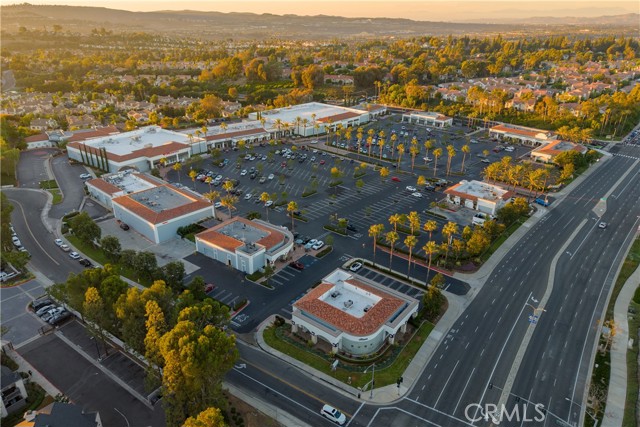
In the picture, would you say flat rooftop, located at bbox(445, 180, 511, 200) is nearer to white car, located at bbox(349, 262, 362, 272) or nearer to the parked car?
the parked car

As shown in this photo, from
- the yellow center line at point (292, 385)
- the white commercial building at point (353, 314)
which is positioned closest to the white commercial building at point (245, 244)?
the white commercial building at point (353, 314)

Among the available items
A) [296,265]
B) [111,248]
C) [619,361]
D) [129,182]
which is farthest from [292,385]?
[129,182]

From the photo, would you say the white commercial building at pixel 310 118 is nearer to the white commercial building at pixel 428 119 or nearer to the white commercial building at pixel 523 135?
the white commercial building at pixel 428 119

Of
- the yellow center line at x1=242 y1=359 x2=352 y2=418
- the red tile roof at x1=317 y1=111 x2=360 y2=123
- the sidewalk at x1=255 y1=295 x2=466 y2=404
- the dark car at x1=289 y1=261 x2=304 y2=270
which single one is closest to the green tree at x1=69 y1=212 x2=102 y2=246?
the dark car at x1=289 y1=261 x2=304 y2=270

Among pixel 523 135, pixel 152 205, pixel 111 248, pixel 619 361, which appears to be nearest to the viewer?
pixel 619 361

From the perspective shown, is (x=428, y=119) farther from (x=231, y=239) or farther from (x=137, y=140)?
(x=231, y=239)

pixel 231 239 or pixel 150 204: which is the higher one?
pixel 150 204

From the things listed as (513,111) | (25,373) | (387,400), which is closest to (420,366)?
(387,400)
